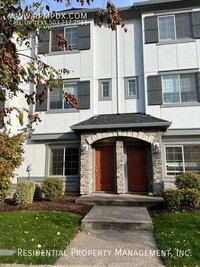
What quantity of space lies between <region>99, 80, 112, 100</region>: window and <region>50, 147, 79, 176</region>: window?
117 inches

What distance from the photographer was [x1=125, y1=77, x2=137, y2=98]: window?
37.9 feet

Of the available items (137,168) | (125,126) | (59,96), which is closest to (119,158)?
(137,168)

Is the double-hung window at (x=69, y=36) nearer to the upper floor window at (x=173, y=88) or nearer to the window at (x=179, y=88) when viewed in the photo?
the upper floor window at (x=173, y=88)

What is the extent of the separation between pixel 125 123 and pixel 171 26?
224 inches

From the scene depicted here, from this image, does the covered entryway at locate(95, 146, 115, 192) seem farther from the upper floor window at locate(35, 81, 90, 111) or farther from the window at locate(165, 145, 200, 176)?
the window at locate(165, 145, 200, 176)

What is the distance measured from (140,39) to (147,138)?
17.8 ft

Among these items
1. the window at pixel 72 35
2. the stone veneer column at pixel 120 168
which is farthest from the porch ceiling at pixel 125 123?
Result: the window at pixel 72 35

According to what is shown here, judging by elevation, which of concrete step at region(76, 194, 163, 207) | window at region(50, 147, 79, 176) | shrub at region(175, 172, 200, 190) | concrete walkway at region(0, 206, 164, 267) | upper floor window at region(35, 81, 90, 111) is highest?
upper floor window at region(35, 81, 90, 111)

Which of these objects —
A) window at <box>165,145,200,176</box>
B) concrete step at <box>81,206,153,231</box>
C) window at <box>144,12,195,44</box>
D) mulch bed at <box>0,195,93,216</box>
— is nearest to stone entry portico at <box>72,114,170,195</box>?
window at <box>165,145,200,176</box>

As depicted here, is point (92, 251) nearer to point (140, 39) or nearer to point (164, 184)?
point (164, 184)

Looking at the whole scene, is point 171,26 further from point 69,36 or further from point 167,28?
point 69,36

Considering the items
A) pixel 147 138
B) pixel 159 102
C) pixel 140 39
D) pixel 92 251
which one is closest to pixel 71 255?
pixel 92 251

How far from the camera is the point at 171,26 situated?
11.5 m

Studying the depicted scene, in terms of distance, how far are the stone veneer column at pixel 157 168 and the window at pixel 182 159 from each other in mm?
1149
